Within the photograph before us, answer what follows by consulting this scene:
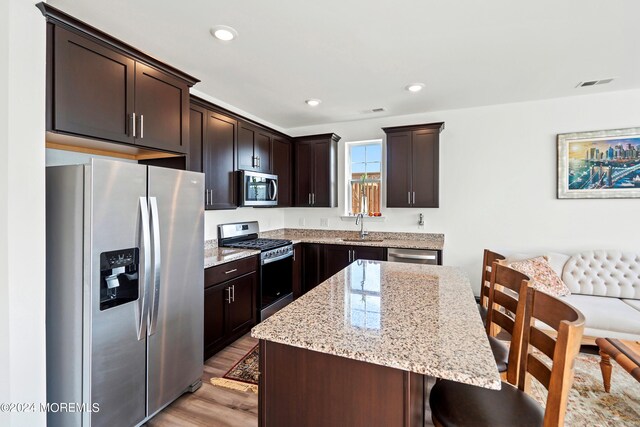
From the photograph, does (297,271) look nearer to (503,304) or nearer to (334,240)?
(334,240)

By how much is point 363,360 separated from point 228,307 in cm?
220

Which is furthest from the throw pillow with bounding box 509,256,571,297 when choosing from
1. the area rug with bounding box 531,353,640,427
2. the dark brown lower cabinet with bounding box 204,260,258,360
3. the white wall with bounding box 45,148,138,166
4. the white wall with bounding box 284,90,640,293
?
the white wall with bounding box 45,148,138,166

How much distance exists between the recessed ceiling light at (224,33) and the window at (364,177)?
2.69 meters

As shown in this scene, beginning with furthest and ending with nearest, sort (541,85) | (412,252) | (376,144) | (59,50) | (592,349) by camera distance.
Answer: (376,144), (412,252), (541,85), (592,349), (59,50)

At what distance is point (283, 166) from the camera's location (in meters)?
4.46

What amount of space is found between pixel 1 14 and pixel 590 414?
161 inches

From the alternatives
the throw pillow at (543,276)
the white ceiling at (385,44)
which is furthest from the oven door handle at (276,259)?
the throw pillow at (543,276)

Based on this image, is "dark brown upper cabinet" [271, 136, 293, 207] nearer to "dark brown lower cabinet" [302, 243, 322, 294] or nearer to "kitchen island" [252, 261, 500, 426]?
"dark brown lower cabinet" [302, 243, 322, 294]

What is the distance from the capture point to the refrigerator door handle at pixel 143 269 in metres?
1.85

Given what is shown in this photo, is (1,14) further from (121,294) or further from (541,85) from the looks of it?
(541,85)

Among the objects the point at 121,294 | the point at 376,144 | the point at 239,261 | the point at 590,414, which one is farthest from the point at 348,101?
the point at 590,414

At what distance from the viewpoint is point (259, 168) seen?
3.88m

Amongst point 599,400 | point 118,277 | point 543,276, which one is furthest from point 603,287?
point 118,277

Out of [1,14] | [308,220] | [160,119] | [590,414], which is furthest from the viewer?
[308,220]
